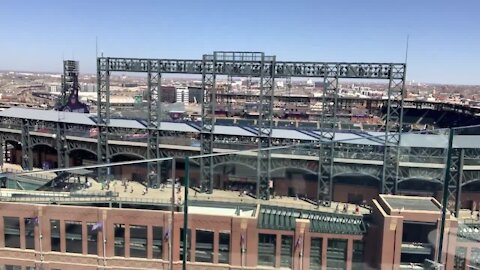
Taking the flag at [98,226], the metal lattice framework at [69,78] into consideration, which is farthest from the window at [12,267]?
the metal lattice framework at [69,78]

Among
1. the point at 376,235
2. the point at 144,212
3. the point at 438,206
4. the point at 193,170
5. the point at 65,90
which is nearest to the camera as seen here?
the point at 193,170

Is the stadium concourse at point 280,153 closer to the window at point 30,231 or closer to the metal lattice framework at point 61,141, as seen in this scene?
the metal lattice framework at point 61,141

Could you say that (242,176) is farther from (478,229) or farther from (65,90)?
(65,90)

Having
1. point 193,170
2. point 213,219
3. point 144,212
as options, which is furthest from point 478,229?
point 144,212

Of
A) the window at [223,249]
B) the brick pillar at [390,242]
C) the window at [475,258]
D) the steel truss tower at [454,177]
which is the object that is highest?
the steel truss tower at [454,177]

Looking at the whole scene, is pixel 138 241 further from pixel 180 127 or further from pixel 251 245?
pixel 180 127

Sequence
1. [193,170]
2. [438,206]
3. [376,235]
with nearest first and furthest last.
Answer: [193,170] < [438,206] < [376,235]

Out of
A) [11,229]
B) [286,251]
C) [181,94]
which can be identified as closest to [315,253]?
[286,251]

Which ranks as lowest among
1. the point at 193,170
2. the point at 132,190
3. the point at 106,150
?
the point at 106,150
